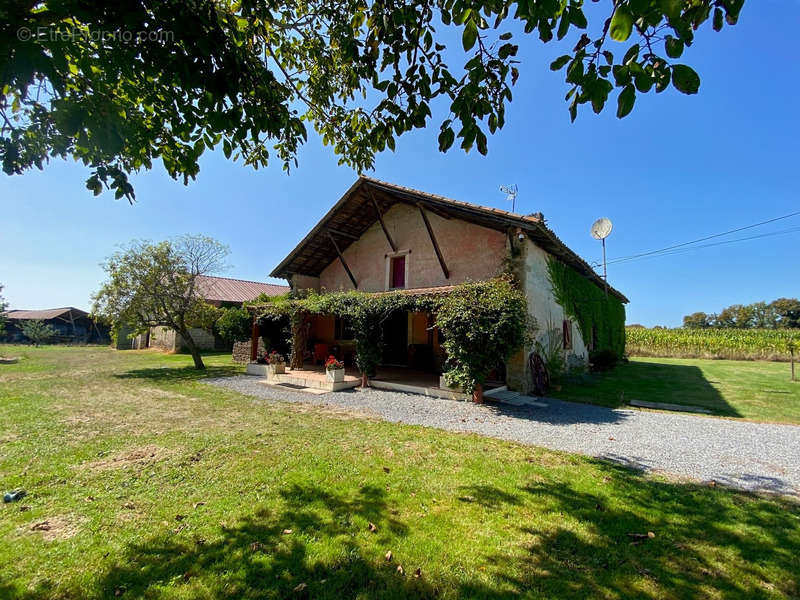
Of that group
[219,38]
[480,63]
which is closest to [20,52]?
[219,38]

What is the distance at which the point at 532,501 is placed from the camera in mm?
3705

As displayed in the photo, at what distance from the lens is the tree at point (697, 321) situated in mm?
67938

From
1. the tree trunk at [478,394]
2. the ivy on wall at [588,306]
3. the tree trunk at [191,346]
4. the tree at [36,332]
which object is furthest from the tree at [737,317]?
the tree at [36,332]

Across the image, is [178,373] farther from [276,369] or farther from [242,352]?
[276,369]

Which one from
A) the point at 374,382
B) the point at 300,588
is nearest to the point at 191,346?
the point at 374,382

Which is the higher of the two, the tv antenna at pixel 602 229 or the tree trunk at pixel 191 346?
the tv antenna at pixel 602 229

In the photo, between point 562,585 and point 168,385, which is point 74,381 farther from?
point 562,585

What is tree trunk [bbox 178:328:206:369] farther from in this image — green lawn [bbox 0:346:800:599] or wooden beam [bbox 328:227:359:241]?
green lawn [bbox 0:346:800:599]

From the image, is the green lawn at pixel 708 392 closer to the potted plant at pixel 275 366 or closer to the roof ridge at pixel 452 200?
the roof ridge at pixel 452 200

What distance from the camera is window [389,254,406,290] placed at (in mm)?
13851

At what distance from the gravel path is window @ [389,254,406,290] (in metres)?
5.43

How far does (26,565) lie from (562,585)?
3987mm

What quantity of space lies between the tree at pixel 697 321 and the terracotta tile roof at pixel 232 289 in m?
79.4

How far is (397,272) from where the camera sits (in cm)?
1414
